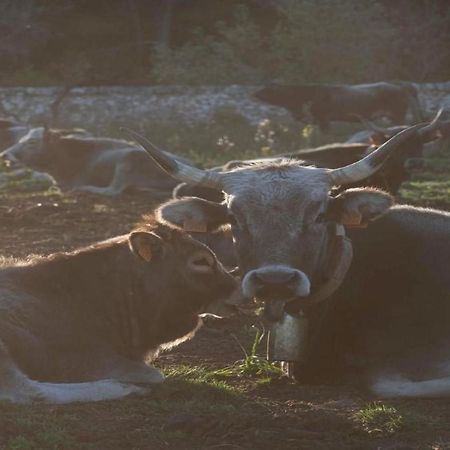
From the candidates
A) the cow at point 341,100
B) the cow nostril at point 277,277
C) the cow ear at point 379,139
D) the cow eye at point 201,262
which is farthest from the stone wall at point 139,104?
the cow nostril at point 277,277

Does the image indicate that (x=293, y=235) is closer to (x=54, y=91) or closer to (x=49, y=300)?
(x=49, y=300)

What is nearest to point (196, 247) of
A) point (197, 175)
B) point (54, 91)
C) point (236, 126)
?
point (197, 175)

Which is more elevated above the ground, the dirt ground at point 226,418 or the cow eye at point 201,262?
the cow eye at point 201,262

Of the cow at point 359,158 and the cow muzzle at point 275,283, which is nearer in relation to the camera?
the cow muzzle at point 275,283

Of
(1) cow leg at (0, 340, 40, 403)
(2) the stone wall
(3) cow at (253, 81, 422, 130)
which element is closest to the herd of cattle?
(1) cow leg at (0, 340, 40, 403)

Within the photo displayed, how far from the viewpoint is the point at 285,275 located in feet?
22.5

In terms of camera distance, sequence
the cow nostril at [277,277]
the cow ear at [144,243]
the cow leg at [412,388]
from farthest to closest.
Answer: the cow ear at [144,243] < the cow leg at [412,388] < the cow nostril at [277,277]

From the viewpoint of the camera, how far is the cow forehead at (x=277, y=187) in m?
7.26

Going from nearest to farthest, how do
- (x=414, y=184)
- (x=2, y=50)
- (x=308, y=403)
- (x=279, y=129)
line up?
1. (x=308, y=403)
2. (x=414, y=184)
3. (x=279, y=129)
4. (x=2, y=50)

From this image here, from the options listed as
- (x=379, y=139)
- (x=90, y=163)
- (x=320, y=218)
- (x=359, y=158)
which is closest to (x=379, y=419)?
(x=320, y=218)

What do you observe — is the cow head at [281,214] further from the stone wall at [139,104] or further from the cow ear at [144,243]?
the stone wall at [139,104]

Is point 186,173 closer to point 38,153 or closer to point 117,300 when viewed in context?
point 117,300

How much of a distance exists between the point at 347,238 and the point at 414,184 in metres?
11.3

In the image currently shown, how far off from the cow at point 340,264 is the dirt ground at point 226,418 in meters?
0.23
